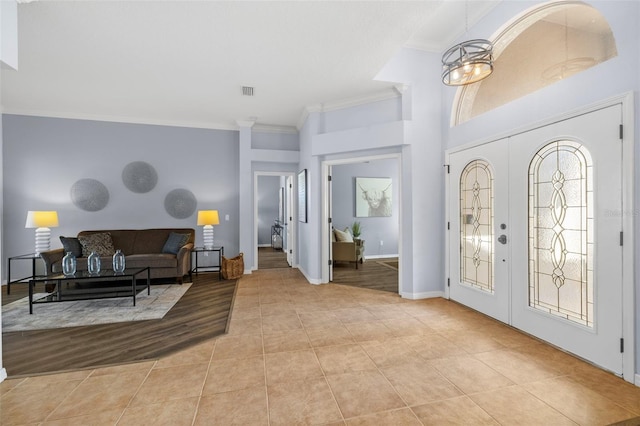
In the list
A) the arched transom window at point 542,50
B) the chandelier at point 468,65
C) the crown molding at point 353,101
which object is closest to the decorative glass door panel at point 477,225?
the arched transom window at point 542,50

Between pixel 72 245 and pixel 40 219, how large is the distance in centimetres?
64

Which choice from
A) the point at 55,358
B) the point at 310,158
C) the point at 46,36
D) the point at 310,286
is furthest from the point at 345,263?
the point at 46,36

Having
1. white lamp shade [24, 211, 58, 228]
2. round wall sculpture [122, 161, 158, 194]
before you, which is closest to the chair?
round wall sculpture [122, 161, 158, 194]

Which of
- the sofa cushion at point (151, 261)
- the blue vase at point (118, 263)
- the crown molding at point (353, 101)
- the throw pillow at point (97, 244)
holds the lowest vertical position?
the sofa cushion at point (151, 261)

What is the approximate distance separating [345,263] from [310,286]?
81.8 inches

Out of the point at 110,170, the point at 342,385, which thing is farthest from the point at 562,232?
the point at 110,170

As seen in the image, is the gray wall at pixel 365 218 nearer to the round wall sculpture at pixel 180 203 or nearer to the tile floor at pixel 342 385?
the round wall sculpture at pixel 180 203

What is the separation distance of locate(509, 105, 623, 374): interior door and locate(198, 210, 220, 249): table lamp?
472 centimetres

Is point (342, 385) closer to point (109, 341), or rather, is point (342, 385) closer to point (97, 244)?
point (109, 341)

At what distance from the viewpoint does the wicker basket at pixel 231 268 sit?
17.2 feet

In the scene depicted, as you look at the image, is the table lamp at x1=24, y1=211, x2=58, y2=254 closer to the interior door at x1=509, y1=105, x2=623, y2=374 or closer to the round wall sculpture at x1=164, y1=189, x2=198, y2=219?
the round wall sculpture at x1=164, y1=189, x2=198, y2=219

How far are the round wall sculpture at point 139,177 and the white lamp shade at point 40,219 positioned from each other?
125 centimetres

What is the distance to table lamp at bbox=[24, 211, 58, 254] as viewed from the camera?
15.1 ft

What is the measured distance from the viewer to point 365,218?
24.6 feet
